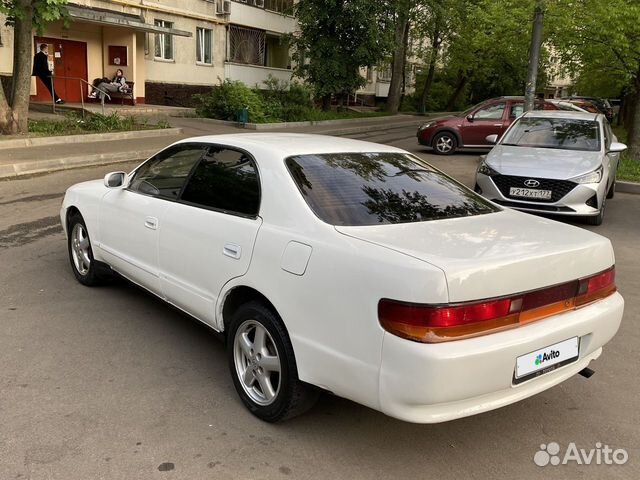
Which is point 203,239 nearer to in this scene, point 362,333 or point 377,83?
point 362,333

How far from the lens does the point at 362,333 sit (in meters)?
2.64

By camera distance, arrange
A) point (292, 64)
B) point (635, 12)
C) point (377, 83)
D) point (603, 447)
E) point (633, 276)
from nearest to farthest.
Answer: point (603, 447), point (633, 276), point (635, 12), point (292, 64), point (377, 83)

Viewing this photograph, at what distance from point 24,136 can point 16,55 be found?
1890 mm

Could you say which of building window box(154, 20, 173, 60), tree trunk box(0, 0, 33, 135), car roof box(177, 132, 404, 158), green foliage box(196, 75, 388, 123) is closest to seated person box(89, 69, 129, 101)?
green foliage box(196, 75, 388, 123)

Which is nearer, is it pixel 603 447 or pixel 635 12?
pixel 603 447

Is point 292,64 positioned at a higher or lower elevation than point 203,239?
higher

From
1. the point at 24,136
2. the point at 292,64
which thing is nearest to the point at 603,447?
the point at 24,136

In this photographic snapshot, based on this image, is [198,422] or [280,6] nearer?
[198,422]

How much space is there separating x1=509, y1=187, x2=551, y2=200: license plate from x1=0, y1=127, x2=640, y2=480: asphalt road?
348cm

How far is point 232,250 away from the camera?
3.38 m

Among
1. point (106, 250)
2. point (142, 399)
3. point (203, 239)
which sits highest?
point (203, 239)

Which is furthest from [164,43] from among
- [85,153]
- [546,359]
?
[546,359]

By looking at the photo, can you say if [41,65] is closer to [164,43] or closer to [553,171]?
[164,43]

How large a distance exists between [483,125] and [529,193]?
9246 millimetres
